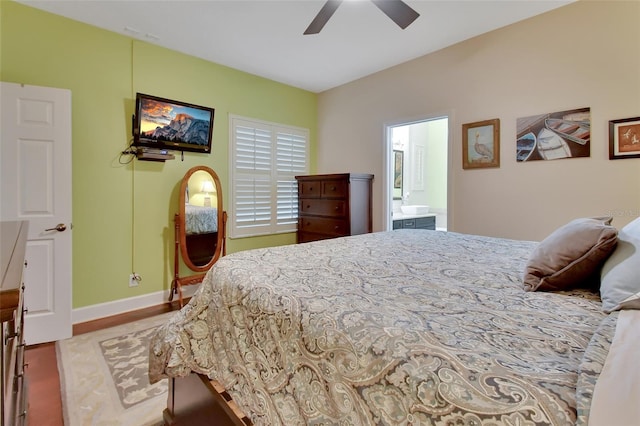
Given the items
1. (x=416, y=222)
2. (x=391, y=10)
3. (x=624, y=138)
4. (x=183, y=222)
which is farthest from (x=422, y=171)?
(x=183, y=222)

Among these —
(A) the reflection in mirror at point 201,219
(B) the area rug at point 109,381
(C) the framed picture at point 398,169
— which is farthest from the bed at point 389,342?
(C) the framed picture at point 398,169

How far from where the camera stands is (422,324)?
0.81 m

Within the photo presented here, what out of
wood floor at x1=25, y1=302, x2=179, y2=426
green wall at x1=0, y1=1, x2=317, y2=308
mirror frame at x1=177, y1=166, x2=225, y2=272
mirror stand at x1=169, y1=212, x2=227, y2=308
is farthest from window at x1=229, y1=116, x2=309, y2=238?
wood floor at x1=25, y1=302, x2=179, y2=426

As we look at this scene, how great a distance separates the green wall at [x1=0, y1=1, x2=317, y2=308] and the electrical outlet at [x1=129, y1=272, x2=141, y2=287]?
0.04 meters

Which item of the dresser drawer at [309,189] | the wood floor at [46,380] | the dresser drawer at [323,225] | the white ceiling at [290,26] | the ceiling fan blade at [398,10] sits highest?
the white ceiling at [290,26]

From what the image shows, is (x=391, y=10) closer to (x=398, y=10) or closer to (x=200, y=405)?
(x=398, y=10)

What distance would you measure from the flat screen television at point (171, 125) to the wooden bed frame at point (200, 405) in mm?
2483

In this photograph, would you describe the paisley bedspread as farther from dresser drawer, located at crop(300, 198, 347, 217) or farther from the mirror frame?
dresser drawer, located at crop(300, 198, 347, 217)

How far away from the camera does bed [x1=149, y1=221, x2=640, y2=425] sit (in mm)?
584

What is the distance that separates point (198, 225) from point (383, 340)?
3.21 meters

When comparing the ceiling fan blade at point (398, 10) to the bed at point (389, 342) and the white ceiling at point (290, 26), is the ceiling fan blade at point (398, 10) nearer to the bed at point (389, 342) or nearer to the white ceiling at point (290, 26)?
the white ceiling at point (290, 26)

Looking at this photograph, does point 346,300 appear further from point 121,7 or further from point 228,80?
point 228,80

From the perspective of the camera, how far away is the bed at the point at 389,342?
1.92ft

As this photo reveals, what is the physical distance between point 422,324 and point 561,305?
53 centimetres
